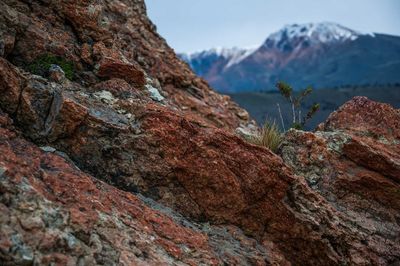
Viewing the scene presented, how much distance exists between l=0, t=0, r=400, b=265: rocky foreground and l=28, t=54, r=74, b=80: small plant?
0.08 feet

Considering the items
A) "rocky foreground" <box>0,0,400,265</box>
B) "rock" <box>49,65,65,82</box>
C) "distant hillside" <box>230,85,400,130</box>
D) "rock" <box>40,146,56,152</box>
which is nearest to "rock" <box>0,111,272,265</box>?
"rocky foreground" <box>0,0,400,265</box>

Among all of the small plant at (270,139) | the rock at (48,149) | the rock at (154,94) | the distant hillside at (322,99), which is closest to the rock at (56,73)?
the rock at (48,149)

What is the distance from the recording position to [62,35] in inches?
325

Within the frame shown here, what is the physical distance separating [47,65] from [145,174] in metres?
2.43

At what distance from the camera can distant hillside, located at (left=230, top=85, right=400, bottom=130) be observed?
107m

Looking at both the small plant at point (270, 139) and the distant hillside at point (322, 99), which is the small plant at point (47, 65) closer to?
the small plant at point (270, 139)

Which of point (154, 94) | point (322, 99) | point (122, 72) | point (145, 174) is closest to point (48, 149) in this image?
point (145, 174)

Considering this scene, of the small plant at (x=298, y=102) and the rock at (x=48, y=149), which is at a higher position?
the small plant at (x=298, y=102)

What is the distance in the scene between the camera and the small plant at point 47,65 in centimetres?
716

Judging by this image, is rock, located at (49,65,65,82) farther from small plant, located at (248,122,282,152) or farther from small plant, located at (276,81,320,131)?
small plant, located at (276,81,320,131)

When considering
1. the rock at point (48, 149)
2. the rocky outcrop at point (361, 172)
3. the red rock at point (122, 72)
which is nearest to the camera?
the rock at point (48, 149)

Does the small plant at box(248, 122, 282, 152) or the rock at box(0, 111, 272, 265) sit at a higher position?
the small plant at box(248, 122, 282, 152)

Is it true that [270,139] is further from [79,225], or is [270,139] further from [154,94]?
[79,225]

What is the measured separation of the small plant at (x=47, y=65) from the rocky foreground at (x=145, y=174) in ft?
0.08
